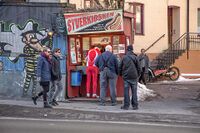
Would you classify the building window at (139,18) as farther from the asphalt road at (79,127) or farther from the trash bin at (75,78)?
the asphalt road at (79,127)

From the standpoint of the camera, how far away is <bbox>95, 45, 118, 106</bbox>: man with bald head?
55.7 feet

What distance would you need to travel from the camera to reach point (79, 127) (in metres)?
12.6

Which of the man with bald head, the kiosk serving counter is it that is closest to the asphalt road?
the man with bald head

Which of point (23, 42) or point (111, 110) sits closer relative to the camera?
point (111, 110)

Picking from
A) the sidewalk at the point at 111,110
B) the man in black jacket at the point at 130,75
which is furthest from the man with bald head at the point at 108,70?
the man in black jacket at the point at 130,75

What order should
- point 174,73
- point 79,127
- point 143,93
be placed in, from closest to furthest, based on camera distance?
1. point 79,127
2. point 143,93
3. point 174,73

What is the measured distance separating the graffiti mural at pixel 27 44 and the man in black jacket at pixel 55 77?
130 centimetres

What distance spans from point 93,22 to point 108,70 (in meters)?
1.79

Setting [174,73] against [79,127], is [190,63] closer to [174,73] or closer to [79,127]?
[174,73]

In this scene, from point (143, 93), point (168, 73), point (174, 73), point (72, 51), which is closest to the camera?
point (72, 51)

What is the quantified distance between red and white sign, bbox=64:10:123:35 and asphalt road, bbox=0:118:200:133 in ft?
15.2

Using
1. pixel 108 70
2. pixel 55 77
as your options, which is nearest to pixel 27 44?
pixel 55 77

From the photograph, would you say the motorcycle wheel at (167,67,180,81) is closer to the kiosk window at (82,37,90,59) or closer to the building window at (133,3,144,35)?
the building window at (133,3,144,35)

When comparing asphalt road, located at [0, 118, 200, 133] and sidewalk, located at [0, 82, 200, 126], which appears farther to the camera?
sidewalk, located at [0, 82, 200, 126]
